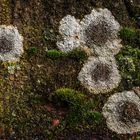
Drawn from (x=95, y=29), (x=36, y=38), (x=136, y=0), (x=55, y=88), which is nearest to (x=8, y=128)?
(x=55, y=88)

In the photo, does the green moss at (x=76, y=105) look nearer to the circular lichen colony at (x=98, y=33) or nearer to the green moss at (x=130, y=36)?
the circular lichen colony at (x=98, y=33)

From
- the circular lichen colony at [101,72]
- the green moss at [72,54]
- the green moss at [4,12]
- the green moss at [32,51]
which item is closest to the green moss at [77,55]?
the green moss at [72,54]

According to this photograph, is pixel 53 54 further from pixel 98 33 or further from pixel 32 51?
pixel 98 33

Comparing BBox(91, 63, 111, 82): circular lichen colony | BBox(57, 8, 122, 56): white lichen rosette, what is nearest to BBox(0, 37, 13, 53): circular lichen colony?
BBox(57, 8, 122, 56): white lichen rosette

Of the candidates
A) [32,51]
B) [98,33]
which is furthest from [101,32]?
[32,51]

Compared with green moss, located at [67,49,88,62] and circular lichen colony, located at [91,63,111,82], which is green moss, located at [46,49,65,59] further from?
circular lichen colony, located at [91,63,111,82]

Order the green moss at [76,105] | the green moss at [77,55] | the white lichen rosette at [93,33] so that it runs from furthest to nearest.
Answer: the white lichen rosette at [93,33] → the green moss at [77,55] → the green moss at [76,105]
